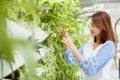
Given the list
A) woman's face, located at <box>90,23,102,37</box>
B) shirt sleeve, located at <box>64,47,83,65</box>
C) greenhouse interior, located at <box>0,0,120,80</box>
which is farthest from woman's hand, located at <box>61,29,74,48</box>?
woman's face, located at <box>90,23,102,37</box>

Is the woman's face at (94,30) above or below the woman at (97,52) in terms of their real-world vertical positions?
above

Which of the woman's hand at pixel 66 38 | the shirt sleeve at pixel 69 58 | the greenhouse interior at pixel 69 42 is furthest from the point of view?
the shirt sleeve at pixel 69 58

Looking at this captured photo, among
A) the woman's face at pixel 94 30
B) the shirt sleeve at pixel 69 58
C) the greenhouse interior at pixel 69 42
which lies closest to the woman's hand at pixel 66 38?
the greenhouse interior at pixel 69 42

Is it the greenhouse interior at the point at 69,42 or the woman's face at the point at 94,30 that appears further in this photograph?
the woman's face at the point at 94,30

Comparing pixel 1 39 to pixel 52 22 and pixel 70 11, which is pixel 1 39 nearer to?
pixel 52 22

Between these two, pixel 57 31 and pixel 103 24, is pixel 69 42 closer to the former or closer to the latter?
pixel 57 31

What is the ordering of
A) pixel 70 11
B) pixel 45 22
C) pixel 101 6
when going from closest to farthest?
pixel 45 22
pixel 70 11
pixel 101 6

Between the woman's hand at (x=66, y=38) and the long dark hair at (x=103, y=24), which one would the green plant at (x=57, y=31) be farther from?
the long dark hair at (x=103, y=24)

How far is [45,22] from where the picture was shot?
1434 millimetres

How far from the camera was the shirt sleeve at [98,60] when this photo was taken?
1928mm

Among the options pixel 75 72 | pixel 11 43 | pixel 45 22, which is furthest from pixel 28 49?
pixel 75 72

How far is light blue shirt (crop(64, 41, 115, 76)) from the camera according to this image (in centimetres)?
190

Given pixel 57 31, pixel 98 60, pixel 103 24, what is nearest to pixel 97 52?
pixel 98 60

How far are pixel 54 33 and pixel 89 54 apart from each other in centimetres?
72
